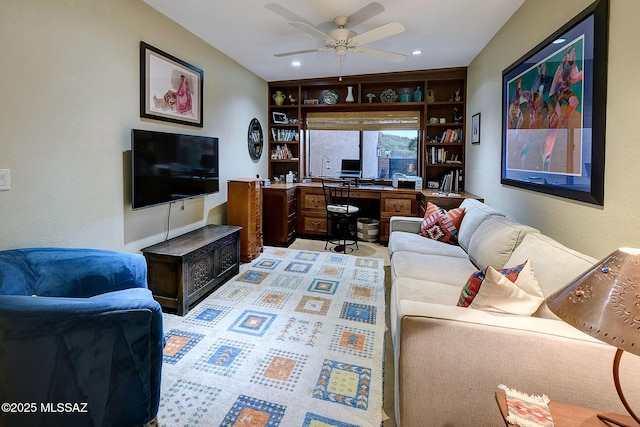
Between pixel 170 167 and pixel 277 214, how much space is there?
6.55 ft

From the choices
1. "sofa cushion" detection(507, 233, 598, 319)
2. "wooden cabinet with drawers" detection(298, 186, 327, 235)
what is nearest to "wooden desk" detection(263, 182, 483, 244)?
"wooden cabinet with drawers" detection(298, 186, 327, 235)

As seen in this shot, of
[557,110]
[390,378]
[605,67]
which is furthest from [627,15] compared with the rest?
[390,378]

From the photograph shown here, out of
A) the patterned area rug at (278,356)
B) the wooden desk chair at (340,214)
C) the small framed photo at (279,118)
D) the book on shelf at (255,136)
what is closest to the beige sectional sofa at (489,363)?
the patterned area rug at (278,356)

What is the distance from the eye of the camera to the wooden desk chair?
15.1ft

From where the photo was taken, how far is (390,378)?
76.0 inches

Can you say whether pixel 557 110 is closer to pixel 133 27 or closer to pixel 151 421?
pixel 151 421

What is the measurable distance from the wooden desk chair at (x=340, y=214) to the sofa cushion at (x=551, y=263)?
2.78 meters

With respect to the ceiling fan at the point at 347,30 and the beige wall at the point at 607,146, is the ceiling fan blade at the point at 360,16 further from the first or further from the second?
the beige wall at the point at 607,146

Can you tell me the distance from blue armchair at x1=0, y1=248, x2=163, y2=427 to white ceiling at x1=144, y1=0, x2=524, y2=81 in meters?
2.58

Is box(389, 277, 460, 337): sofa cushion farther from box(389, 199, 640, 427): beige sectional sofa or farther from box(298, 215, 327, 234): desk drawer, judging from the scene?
box(298, 215, 327, 234): desk drawer

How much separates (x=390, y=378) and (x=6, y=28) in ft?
9.68

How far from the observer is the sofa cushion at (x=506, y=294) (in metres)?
1.36

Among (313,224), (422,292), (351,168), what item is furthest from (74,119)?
(351,168)

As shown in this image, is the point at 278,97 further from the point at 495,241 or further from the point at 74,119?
the point at 495,241
